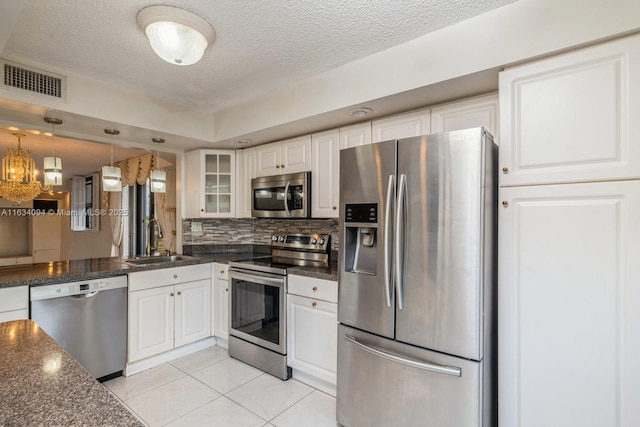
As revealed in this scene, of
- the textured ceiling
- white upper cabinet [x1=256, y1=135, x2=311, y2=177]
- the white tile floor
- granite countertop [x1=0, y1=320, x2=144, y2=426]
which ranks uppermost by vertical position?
the textured ceiling

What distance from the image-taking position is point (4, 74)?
2.10 meters

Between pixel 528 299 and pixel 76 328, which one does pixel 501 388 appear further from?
pixel 76 328

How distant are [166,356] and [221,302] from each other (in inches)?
25.4

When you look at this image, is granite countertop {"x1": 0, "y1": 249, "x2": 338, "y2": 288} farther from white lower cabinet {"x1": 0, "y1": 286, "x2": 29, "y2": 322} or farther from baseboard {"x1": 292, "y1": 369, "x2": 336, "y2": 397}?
baseboard {"x1": 292, "y1": 369, "x2": 336, "y2": 397}

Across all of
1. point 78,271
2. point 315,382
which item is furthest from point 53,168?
point 315,382

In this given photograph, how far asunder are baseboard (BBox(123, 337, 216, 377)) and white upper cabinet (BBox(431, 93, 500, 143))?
9.39ft

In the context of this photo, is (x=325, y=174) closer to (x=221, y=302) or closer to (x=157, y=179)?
(x=221, y=302)

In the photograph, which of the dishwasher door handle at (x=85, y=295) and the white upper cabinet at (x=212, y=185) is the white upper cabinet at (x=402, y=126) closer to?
the white upper cabinet at (x=212, y=185)

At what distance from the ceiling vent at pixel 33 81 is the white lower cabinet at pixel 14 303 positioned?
131cm

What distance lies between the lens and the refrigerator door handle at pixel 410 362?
63.1 inches

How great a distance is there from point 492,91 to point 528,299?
1224mm

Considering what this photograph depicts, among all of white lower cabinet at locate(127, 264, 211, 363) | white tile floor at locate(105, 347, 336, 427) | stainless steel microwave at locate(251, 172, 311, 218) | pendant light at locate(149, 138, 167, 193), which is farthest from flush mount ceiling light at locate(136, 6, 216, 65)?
white tile floor at locate(105, 347, 336, 427)

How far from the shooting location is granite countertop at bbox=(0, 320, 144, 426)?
0.70 metres

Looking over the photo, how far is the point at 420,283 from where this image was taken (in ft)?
5.59
